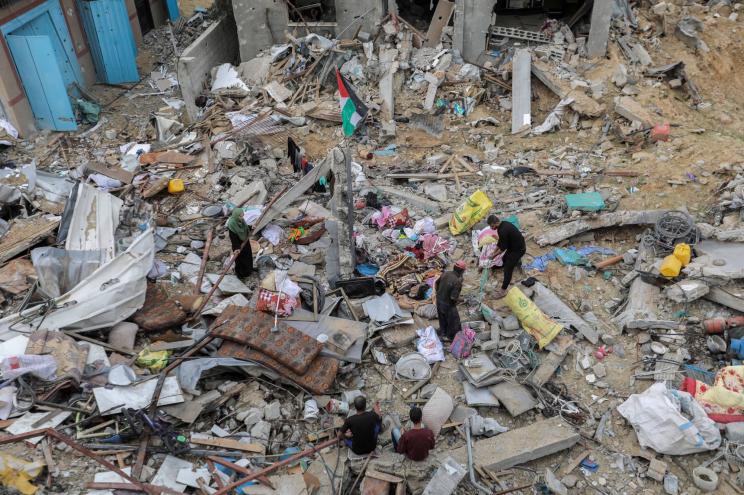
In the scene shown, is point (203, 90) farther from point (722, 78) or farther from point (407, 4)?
point (722, 78)

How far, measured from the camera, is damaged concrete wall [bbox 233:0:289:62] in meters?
15.8

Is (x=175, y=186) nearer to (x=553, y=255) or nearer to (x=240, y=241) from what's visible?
(x=240, y=241)

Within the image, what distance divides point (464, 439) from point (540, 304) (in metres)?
2.65

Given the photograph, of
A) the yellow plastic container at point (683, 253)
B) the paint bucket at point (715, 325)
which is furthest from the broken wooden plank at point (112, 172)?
the paint bucket at point (715, 325)

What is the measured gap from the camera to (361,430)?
598 centimetres

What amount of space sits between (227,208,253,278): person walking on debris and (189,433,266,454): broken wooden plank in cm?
314

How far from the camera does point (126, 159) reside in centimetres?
1276

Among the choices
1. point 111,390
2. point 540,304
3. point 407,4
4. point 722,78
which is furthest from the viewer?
point 407,4

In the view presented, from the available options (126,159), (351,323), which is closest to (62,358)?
(351,323)

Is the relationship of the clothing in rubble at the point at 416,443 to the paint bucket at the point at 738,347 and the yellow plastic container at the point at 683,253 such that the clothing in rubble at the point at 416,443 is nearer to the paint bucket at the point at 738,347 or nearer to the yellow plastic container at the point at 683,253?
the paint bucket at the point at 738,347

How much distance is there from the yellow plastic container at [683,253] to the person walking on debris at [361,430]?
5146 mm

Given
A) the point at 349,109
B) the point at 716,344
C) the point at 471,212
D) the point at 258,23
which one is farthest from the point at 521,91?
the point at 716,344

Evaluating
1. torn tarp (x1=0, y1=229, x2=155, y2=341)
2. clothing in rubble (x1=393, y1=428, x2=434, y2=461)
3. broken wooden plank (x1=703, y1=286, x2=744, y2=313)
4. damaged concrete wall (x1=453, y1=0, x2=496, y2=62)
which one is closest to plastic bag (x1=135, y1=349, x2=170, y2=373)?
torn tarp (x1=0, y1=229, x2=155, y2=341)

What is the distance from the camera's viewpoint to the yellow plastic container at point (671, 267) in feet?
26.5
